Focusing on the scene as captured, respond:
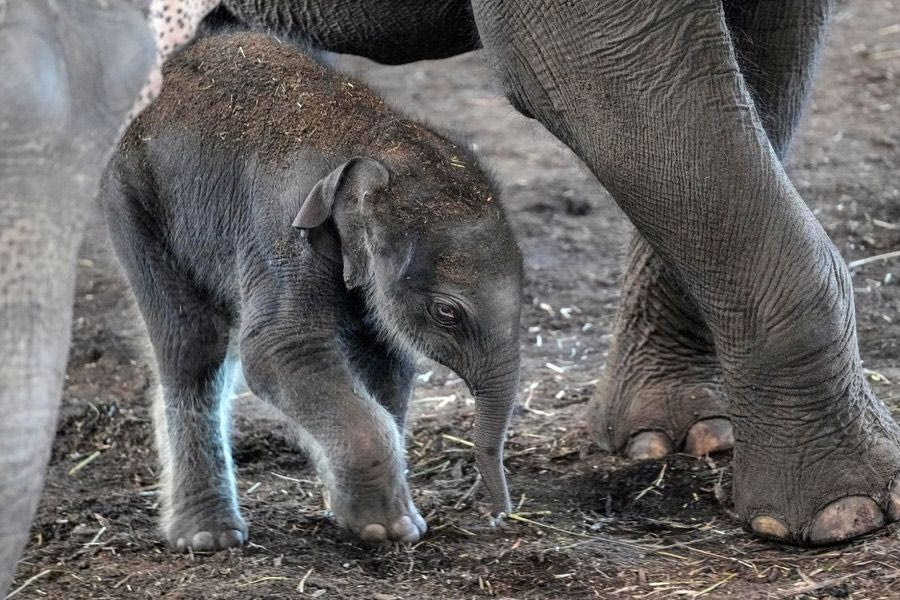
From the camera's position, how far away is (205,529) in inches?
146

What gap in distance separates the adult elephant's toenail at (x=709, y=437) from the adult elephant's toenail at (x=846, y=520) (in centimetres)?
78

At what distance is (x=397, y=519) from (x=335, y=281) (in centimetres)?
53

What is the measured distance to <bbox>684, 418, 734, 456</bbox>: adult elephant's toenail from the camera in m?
4.17

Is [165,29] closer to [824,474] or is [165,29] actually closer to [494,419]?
[494,419]


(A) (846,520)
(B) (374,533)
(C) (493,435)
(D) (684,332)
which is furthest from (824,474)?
(D) (684,332)

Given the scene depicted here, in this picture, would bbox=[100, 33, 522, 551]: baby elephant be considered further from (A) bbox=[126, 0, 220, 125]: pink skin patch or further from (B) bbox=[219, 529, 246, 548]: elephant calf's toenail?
(A) bbox=[126, 0, 220, 125]: pink skin patch

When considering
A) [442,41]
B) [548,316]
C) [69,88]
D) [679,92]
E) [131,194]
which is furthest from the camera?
[548,316]

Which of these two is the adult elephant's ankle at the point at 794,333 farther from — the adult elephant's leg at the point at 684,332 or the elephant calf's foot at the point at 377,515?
the elephant calf's foot at the point at 377,515

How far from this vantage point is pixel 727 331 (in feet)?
11.2

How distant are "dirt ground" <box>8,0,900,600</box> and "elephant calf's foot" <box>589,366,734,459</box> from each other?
0.29 ft

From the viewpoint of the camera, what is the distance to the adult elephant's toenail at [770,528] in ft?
11.3

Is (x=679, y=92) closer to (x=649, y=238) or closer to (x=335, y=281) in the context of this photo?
(x=649, y=238)

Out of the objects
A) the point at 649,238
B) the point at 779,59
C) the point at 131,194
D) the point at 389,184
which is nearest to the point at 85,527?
the point at 131,194

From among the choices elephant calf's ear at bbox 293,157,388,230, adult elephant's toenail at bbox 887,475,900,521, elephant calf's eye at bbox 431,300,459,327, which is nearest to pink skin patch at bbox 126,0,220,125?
elephant calf's ear at bbox 293,157,388,230
